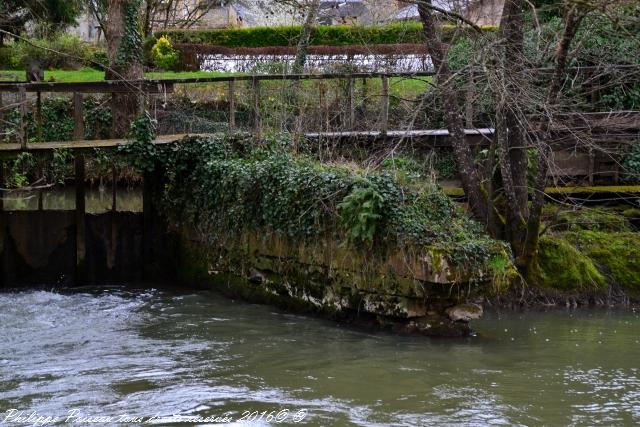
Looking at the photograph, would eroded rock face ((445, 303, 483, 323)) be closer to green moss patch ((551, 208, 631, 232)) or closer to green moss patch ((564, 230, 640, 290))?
green moss patch ((564, 230, 640, 290))

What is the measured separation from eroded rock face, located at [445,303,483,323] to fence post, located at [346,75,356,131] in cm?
619

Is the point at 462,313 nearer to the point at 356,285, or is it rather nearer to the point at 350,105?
the point at 356,285

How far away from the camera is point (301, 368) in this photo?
35.0 feet

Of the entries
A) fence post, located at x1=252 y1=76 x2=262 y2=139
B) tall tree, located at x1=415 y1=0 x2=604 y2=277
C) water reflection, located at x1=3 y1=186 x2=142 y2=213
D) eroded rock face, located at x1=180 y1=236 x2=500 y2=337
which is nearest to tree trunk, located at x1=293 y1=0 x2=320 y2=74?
fence post, located at x1=252 y1=76 x2=262 y2=139

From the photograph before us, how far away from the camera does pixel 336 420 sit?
8664 mm

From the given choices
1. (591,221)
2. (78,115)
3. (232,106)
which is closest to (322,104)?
(232,106)

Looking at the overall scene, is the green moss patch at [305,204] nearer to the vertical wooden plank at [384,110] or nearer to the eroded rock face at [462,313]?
the eroded rock face at [462,313]

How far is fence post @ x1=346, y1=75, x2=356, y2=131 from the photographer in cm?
1784

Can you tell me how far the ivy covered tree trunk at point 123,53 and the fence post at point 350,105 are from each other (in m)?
5.09

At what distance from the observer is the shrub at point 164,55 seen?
3309 centimetres

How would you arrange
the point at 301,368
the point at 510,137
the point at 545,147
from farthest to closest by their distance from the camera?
the point at 510,137, the point at 545,147, the point at 301,368

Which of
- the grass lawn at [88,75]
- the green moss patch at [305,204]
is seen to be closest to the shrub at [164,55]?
the grass lawn at [88,75]

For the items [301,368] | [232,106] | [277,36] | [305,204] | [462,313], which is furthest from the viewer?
[277,36]

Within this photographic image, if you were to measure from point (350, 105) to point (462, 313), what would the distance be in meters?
6.64
